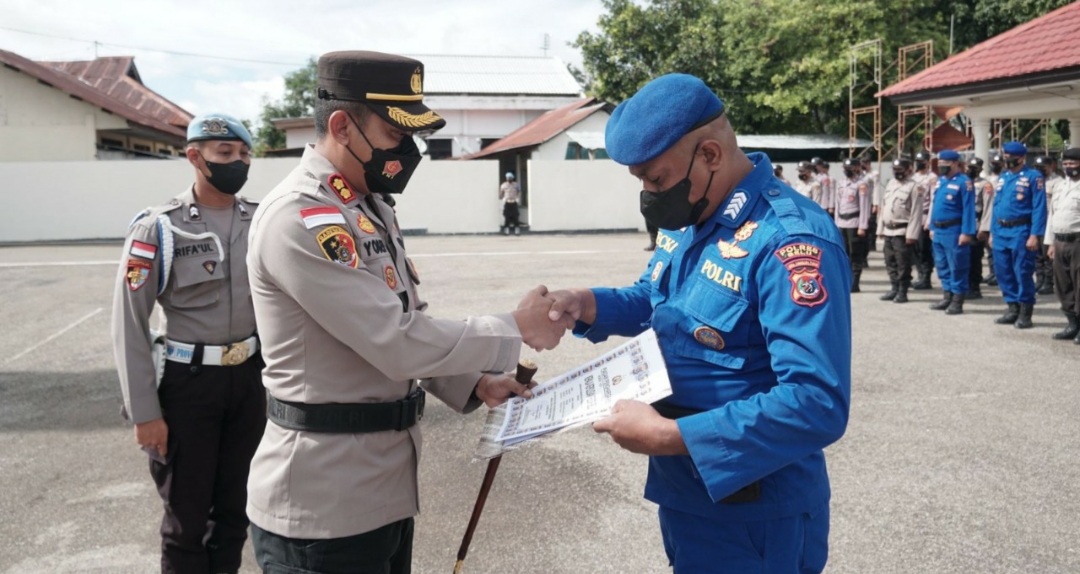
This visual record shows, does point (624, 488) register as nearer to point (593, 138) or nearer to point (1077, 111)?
point (1077, 111)

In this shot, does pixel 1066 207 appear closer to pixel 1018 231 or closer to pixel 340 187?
pixel 1018 231

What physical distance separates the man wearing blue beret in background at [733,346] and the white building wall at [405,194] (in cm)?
2006

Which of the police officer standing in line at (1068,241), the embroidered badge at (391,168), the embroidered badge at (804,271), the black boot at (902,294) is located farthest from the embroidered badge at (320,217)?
the black boot at (902,294)

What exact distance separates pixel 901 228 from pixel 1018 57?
10.7 ft

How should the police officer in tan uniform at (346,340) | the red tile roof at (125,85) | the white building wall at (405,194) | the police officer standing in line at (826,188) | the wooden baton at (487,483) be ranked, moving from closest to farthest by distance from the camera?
the police officer in tan uniform at (346,340) → the wooden baton at (487,483) → the police officer standing in line at (826,188) → the white building wall at (405,194) → the red tile roof at (125,85)

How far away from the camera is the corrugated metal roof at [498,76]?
35625 millimetres

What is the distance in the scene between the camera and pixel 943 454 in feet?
15.4

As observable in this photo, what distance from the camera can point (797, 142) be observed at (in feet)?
83.0

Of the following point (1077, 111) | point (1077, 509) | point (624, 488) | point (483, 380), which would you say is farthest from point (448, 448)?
point (1077, 111)

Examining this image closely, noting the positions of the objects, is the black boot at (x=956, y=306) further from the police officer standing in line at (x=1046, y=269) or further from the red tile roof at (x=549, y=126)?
the red tile roof at (x=549, y=126)

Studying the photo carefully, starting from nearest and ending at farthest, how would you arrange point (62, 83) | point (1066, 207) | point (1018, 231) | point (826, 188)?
point (1066, 207) → point (1018, 231) → point (826, 188) → point (62, 83)

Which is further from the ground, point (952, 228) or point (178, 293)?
point (952, 228)

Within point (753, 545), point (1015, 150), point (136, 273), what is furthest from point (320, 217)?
point (1015, 150)

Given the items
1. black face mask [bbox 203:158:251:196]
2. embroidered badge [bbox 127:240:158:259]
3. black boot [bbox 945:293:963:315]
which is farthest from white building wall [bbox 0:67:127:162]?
embroidered badge [bbox 127:240:158:259]
